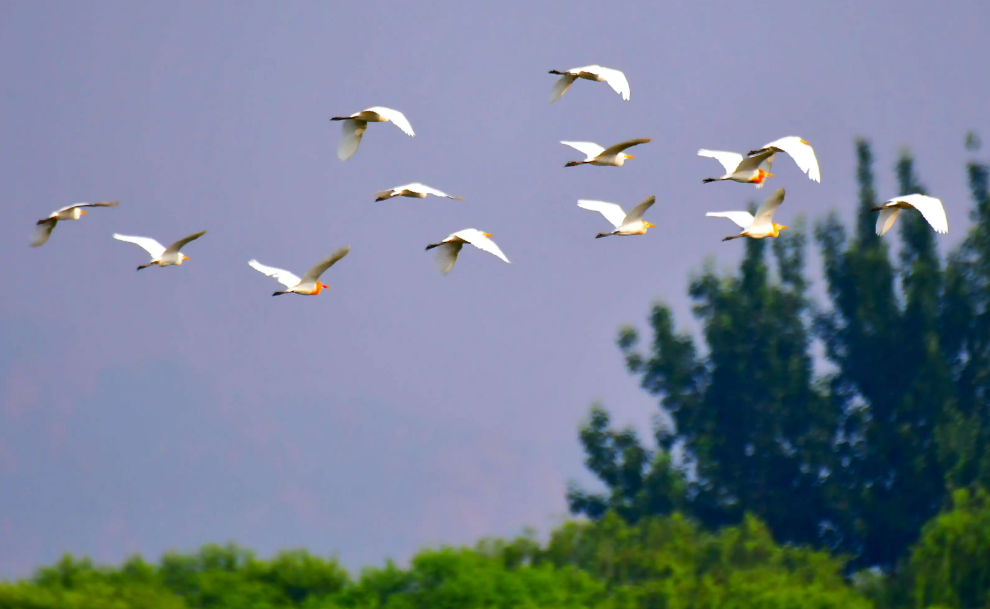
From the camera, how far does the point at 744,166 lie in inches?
829

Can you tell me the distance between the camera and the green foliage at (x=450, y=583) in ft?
102

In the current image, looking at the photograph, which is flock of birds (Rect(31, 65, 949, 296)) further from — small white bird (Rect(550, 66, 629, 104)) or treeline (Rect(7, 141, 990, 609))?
treeline (Rect(7, 141, 990, 609))

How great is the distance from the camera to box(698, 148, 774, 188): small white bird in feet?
68.7

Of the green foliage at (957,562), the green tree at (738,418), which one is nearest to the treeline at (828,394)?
the green tree at (738,418)

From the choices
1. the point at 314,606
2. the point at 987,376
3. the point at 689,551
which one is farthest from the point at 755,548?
the point at 314,606

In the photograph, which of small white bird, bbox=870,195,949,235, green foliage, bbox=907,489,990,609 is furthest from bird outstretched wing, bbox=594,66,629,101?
green foliage, bbox=907,489,990,609

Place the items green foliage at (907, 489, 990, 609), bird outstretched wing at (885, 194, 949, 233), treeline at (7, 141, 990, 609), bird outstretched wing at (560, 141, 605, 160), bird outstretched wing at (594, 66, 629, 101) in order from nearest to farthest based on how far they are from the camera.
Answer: bird outstretched wing at (885, 194, 949, 233) → bird outstretched wing at (594, 66, 629, 101) → bird outstretched wing at (560, 141, 605, 160) → green foliage at (907, 489, 990, 609) → treeline at (7, 141, 990, 609)

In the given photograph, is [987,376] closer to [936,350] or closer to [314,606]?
[936,350]

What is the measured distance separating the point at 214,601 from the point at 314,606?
2495mm

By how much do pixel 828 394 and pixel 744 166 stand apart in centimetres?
3429

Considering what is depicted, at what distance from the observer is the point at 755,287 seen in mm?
53594

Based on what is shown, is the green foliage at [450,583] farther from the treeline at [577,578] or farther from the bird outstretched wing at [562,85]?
the bird outstretched wing at [562,85]

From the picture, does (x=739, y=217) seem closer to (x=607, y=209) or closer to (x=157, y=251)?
(x=607, y=209)

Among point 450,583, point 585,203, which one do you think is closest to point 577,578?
point 450,583
